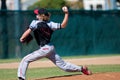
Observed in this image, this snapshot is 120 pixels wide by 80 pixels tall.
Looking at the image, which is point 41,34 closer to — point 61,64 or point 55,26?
point 55,26

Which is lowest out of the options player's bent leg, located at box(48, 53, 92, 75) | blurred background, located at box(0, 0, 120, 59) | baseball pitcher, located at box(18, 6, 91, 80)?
blurred background, located at box(0, 0, 120, 59)

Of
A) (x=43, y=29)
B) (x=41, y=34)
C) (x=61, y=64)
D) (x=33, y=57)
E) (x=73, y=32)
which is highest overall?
(x=43, y=29)

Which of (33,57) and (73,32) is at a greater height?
(33,57)

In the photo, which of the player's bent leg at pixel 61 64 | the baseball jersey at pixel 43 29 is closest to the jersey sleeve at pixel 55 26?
the baseball jersey at pixel 43 29

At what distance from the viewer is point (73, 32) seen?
24312 mm

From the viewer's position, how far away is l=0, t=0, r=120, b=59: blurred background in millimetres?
22750

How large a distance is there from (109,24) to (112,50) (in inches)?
57.8

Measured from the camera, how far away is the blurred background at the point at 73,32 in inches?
896

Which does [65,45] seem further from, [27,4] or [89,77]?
[27,4]

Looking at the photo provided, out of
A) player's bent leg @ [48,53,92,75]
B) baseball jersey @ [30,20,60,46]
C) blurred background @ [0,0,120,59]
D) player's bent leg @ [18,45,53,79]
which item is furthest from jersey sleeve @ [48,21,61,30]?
blurred background @ [0,0,120,59]

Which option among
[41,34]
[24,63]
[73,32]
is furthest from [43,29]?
[73,32]

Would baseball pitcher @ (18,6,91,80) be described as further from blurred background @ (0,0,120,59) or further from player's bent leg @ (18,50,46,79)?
blurred background @ (0,0,120,59)

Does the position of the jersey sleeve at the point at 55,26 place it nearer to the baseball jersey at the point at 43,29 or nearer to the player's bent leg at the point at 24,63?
the baseball jersey at the point at 43,29

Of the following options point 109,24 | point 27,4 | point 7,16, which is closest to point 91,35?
point 109,24
